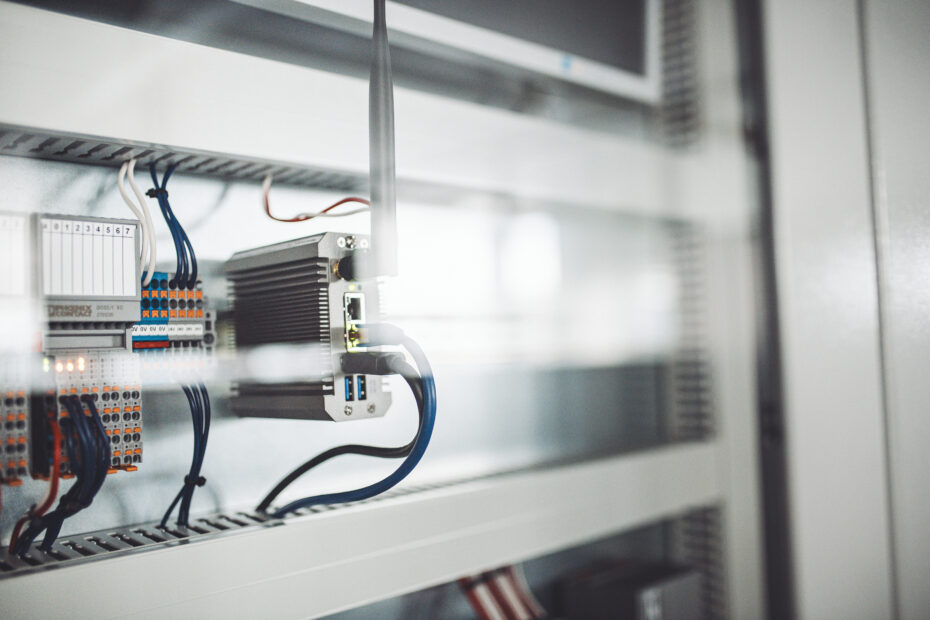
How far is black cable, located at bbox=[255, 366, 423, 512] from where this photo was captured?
725 millimetres

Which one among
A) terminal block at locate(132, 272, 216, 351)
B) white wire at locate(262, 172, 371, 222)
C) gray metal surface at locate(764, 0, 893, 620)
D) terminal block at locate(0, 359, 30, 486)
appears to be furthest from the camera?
gray metal surface at locate(764, 0, 893, 620)

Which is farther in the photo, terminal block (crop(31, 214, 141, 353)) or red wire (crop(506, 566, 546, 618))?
red wire (crop(506, 566, 546, 618))

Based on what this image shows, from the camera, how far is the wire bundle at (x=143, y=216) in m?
0.71

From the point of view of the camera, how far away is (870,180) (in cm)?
97

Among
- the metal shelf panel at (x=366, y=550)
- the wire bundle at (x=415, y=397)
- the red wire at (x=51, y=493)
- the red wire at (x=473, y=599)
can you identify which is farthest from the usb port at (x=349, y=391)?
the red wire at (x=473, y=599)

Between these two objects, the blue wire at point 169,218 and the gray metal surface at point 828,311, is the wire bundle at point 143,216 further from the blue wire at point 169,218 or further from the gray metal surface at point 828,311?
the gray metal surface at point 828,311

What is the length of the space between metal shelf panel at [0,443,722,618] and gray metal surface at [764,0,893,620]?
0.23 metres

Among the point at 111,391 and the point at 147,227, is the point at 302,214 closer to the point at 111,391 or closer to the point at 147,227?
the point at 147,227

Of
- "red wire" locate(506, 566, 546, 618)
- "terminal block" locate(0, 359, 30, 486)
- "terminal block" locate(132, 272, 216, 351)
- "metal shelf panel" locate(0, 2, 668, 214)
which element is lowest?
"red wire" locate(506, 566, 546, 618)

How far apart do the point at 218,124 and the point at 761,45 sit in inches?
34.0

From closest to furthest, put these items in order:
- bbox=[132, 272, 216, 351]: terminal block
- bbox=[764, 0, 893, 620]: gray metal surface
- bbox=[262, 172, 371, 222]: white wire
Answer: bbox=[132, 272, 216, 351]: terminal block, bbox=[262, 172, 371, 222]: white wire, bbox=[764, 0, 893, 620]: gray metal surface

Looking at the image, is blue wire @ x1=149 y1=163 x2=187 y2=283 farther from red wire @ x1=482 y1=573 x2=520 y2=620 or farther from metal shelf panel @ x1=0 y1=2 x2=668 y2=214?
red wire @ x1=482 y1=573 x2=520 y2=620

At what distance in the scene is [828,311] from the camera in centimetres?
105

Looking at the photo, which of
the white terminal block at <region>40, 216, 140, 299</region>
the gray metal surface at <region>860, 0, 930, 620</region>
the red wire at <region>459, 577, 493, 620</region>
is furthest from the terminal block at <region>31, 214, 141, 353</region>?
the gray metal surface at <region>860, 0, 930, 620</region>
